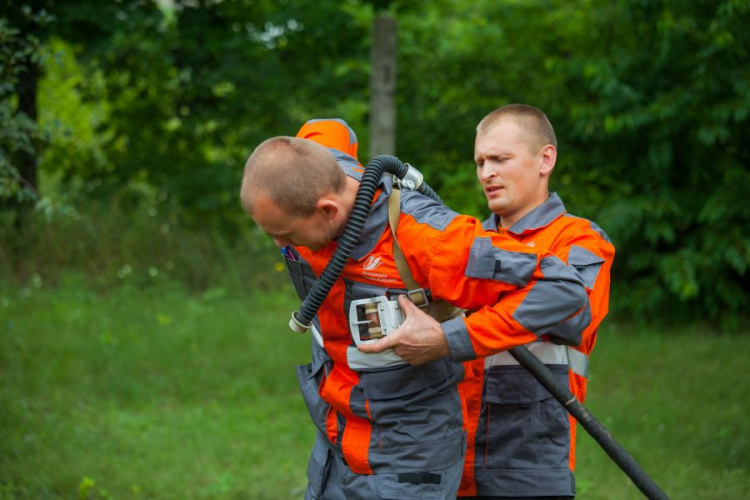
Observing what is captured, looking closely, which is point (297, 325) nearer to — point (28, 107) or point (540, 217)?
point (540, 217)

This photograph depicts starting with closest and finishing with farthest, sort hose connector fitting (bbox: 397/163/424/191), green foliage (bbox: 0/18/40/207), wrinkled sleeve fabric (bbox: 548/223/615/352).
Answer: hose connector fitting (bbox: 397/163/424/191) < wrinkled sleeve fabric (bbox: 548/223/615/352) < green foliage (bbox: 0/18/40/207)

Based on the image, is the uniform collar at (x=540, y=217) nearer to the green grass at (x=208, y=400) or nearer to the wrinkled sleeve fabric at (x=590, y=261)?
the wrinkled sleeve fabric at (x=590, y=261)

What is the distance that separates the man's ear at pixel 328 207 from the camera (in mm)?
2236

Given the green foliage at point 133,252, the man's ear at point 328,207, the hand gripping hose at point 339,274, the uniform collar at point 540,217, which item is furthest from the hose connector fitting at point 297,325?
the green foliage at point 133,252

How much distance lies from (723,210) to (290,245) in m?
6.11

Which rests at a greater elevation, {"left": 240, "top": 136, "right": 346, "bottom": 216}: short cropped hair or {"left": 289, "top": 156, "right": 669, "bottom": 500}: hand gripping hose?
{"left": 240, "top": 136, "right": 346, "bottom": 216}: short cropped hair

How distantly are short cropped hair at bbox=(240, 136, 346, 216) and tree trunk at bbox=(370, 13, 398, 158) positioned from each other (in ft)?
16.6

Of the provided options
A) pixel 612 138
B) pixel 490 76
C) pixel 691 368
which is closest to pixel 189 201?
pixel 490 76

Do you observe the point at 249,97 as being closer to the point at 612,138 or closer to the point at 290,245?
the point at 612,138

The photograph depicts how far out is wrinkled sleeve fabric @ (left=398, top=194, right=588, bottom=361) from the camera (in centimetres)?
222

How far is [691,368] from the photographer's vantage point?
6992 mm

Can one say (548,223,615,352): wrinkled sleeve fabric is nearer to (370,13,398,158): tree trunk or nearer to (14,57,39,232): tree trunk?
(370,13,398,158): tree trunk

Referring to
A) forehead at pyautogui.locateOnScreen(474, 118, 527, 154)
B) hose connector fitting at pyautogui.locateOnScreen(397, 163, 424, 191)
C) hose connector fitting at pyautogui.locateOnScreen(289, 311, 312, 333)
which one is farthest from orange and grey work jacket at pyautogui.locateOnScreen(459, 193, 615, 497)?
hose connector fitting at pyautogui.locateOnScreen(289, 311, 312, 333)

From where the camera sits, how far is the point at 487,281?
7.36 feet
